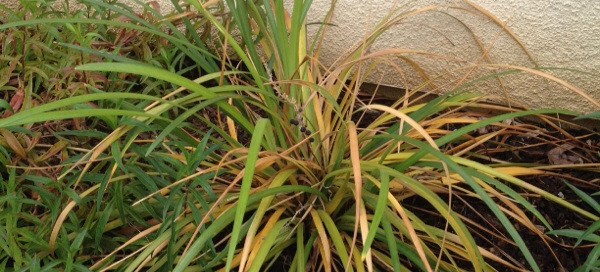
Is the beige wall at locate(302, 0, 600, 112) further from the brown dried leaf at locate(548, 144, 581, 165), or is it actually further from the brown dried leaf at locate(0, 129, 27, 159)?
the brown dried leaf at locate(0, 129, 27, 159)

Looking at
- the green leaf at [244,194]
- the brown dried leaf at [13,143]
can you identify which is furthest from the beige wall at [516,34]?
the brown dried leaf at [13,143]

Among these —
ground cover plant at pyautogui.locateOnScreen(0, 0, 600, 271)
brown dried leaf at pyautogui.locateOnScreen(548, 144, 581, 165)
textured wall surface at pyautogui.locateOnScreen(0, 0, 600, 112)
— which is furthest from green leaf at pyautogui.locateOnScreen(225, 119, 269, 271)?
brown dried leaf at pyautogui.locateOnScreen(548, 144, 581, 165)

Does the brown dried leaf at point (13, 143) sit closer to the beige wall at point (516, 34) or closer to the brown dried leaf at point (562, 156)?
the beige wall at point (516, 34)

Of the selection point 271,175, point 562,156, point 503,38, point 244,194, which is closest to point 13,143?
point 271,175

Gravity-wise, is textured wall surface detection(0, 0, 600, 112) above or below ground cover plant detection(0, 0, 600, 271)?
above

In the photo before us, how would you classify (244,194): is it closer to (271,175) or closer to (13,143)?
(271,175)

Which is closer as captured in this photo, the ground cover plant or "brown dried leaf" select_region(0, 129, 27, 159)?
the ground cover plant

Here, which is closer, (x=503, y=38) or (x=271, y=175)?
(x=271, y=175)
